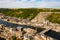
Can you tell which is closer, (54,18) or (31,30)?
(31,30)

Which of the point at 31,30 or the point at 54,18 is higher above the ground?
the point at 31,30

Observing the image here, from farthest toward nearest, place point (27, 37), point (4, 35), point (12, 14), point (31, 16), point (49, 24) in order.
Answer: point (12, 14), point (31, 16), point (49, 24), point (4, 35), point (27, 37)

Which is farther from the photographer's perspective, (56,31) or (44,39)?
(56,31)

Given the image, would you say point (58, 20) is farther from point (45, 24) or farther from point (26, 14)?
point (26, 14)

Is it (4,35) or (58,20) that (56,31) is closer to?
(58,20)

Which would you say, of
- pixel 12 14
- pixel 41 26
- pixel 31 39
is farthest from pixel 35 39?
pixel 12 14

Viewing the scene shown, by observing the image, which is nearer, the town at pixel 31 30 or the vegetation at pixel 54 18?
the town at pixel 31 30

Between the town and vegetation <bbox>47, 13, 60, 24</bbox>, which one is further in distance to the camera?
vegetation <bbox>47, 13, 60, 24</bbox>

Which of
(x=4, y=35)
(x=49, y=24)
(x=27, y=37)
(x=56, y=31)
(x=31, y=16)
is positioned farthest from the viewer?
(x=31, y=16)

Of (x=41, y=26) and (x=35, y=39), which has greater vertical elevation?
(x=35, y=39)
